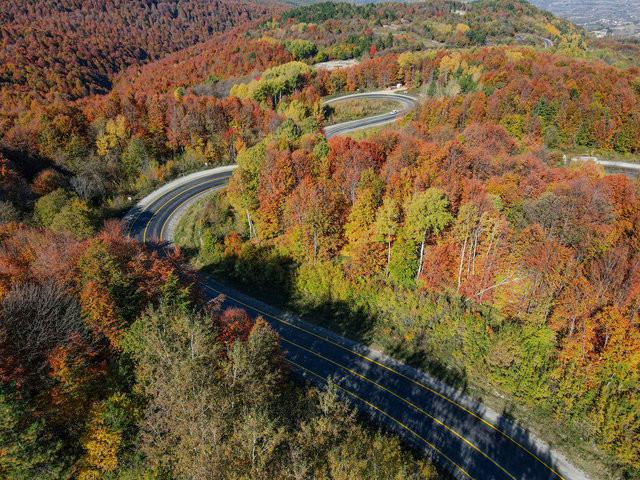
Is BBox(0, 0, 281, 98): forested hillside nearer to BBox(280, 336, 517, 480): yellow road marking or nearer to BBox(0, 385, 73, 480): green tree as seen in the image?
BBox(280, 336, 517, 480): yellow road marking

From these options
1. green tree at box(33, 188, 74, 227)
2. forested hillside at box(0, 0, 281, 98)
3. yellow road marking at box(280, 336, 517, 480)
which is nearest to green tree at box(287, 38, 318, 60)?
forested hillside at box(0, 0, 281, 98)

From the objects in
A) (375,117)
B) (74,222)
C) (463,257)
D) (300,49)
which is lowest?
(463,257)

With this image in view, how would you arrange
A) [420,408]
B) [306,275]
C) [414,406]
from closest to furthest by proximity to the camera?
[420,408]
[414,406]
[306,275]

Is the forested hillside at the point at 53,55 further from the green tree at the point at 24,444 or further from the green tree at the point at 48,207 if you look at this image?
the green tree at the point at 24,444

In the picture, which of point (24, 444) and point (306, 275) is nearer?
point (24, 444)

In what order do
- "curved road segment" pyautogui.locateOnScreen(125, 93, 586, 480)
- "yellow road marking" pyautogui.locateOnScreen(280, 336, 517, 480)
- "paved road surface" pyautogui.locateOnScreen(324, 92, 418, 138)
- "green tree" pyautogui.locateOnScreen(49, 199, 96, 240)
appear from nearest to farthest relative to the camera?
"curved road segment" pyautogui.locateOnScreen(125, 93, 586, 480) < "yellow road marking" pyautogui.locateOnScreen(280, 336, 517, 480) < "green tree" pyautogui.locateOnScreen(49, 199, 96, 240) < "paved road surface" pyautogui.locateOnScreen(324, 92, 418, 138)

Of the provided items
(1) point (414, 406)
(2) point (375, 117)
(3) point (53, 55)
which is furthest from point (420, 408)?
(3) point (53, 55)

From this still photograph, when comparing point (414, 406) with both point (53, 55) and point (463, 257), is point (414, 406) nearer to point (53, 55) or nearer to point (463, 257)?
point (463, 257)

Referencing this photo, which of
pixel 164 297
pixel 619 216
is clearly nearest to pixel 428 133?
pixel 619 216
